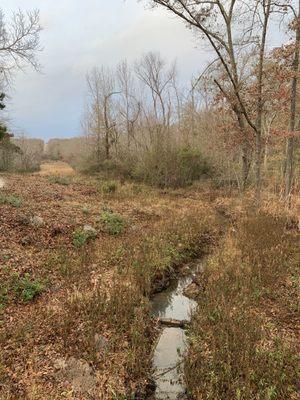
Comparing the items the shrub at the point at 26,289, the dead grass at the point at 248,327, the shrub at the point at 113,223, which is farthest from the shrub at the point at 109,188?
the shrub at the point at 26,289

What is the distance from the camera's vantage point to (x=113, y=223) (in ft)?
39.7

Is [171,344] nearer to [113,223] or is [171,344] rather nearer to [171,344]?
[171,344]

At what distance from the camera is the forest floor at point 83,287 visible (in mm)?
4992

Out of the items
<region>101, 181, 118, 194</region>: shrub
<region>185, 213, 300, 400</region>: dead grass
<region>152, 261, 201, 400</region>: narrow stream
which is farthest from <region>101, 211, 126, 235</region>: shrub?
<region>101, 181, 118, 194</region>: shrub

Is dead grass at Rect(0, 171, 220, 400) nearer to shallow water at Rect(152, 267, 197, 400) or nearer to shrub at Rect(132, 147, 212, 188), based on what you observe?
shallow water at Rect(152, 267, 197, 400)

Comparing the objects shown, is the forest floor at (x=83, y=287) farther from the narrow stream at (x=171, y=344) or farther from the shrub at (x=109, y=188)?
the shrub at (x=109, y=188)

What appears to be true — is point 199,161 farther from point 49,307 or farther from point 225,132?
point 49,307

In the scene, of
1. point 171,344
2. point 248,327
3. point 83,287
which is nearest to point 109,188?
point 83,287

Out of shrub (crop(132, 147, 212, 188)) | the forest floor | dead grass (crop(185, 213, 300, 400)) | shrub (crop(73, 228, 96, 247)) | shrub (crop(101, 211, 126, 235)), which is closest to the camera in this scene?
dead grass (crop(185, 213, 300, 400))

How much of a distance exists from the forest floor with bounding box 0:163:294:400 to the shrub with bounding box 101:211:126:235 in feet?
0.14

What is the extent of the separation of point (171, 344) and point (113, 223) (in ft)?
21.2

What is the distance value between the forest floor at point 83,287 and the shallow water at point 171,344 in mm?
221

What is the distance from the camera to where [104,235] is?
11094 mm

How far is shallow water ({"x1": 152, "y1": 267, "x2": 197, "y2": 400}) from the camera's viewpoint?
503 cm
